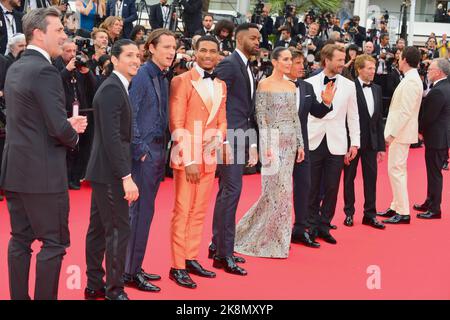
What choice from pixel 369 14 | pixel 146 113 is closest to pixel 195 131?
pixel 146 113

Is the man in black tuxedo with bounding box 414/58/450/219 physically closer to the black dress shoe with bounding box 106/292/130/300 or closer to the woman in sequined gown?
the woman in sequined gown

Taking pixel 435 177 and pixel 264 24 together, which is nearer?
pixel 435 177

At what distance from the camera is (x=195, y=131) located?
4406mm

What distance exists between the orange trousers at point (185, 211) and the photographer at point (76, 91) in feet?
8.36

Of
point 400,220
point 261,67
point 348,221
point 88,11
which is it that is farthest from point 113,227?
point 88,11

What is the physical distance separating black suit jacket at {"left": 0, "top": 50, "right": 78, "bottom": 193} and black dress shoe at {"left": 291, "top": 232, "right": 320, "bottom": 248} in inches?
106

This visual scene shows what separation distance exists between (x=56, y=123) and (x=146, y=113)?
2.99ft

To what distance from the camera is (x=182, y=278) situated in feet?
14.3

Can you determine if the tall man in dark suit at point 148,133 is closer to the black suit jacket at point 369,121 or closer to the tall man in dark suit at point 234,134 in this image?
the tall man in dark suit at point 234,134

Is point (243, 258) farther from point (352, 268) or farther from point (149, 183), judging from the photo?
point (149, 183)

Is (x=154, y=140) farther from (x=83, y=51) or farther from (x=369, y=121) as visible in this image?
(x=83, y=51)

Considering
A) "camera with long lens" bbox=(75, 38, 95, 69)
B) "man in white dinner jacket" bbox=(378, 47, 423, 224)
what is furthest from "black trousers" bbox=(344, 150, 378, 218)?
"camera with long lens" bbox=(75, 38, 95, 69)

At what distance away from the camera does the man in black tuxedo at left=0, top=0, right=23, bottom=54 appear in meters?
7.46

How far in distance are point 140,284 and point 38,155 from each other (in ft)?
4.04
